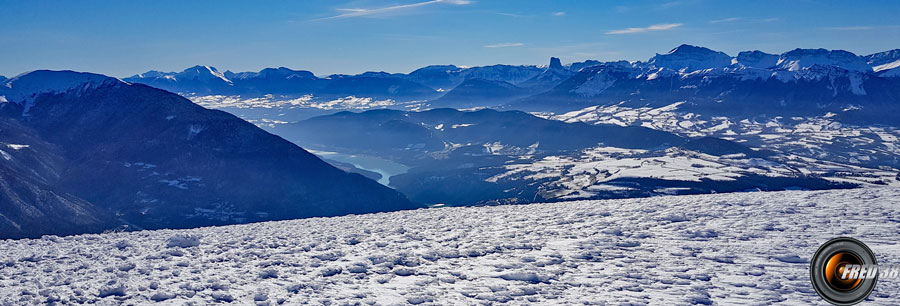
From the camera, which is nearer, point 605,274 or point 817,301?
point 817,301

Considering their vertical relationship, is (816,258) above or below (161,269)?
above

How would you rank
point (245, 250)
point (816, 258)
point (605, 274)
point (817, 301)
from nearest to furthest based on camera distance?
point (816, 258)
point (817, 301)
point (605, 274)
point (245, 250)

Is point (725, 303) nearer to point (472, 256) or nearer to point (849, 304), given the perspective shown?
point (849, 304)

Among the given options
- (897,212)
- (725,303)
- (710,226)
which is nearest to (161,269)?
(725,303)

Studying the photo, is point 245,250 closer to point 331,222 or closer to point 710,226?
point 331,222

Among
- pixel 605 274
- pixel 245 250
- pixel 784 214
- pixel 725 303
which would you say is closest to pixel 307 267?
pixel 245 250

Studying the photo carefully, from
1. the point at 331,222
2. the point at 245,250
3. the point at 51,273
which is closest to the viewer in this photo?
the point at 51,273
